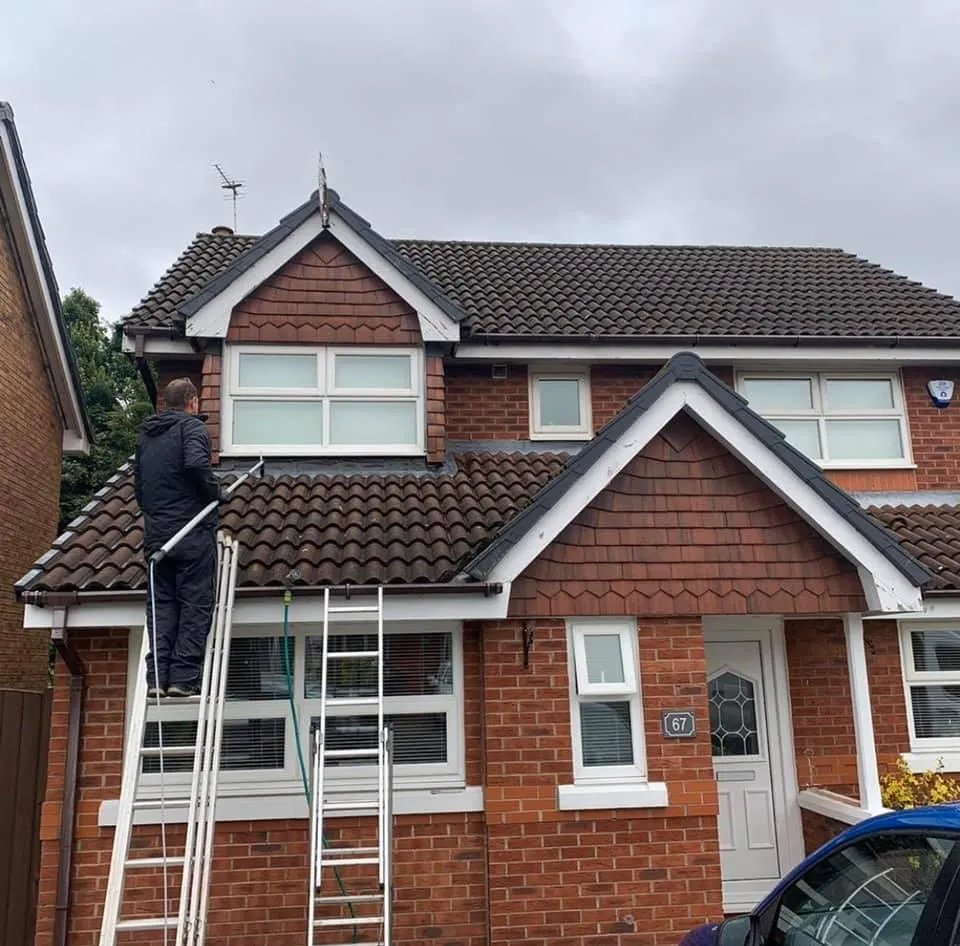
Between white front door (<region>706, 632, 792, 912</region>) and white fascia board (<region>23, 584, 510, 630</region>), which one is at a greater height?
white fascia board (<region>23, 584, 510, 630</region>)

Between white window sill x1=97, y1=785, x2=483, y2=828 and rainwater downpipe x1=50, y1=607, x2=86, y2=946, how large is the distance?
0.23m

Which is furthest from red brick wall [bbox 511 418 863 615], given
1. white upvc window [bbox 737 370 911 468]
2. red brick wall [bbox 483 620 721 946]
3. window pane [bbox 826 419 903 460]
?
window pane [bbox 826 419 903 460]

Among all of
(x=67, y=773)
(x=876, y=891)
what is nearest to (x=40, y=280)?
(x=67, y=773)

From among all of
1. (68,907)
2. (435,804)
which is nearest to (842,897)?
(435,804)

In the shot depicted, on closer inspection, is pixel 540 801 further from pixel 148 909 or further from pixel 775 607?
pixel 148 909

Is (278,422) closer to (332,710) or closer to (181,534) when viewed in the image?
(332,710)

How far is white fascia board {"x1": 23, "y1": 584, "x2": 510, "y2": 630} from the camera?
6.04 meters

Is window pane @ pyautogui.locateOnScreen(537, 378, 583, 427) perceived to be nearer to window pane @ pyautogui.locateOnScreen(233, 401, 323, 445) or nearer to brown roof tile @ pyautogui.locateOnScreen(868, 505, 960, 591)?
window pane @ pyautogui.locateOnScreen(233, 401, 323, 445)

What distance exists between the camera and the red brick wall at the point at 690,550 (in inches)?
264

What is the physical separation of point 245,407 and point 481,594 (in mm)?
3638

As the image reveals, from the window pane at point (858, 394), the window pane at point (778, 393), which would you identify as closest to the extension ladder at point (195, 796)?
the window pane at point (778, 393)

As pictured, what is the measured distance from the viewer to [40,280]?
1116 centimetres

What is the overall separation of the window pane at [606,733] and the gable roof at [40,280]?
924cm

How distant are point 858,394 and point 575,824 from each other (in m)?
6.13
